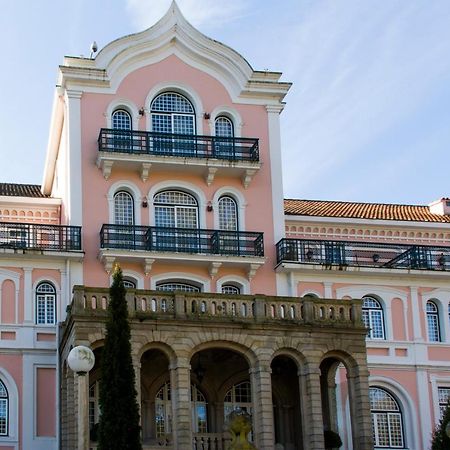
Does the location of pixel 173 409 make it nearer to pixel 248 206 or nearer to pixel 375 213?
pixel 248 206

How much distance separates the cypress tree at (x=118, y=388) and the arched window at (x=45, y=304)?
Result: 1049 cm

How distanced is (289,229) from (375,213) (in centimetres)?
480

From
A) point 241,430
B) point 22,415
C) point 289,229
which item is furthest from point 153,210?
point 241,430

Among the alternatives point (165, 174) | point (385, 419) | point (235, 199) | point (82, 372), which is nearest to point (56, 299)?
point (165, 174)

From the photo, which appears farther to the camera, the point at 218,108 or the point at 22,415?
the point at 218,108

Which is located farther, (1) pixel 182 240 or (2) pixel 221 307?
(1) pixel 182 240

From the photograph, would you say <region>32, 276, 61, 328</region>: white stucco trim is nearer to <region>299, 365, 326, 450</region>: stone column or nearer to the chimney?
<region>299, 365, 326, 450</region>: stone column

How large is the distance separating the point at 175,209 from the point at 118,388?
47.7 feet

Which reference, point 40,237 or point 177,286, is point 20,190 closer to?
point 40,237

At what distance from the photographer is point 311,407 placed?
36.2m

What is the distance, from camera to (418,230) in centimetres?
4722

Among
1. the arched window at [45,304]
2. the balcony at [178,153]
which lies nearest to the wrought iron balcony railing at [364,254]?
the balcony at [178,153]

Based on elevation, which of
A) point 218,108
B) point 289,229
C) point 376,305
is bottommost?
point 376,305

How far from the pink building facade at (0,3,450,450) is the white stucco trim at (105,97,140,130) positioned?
2.1 inches
